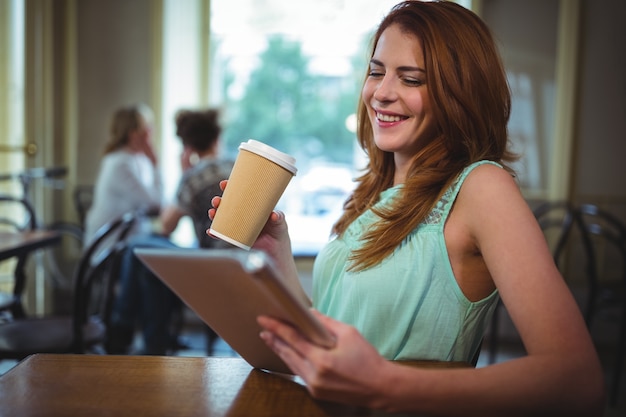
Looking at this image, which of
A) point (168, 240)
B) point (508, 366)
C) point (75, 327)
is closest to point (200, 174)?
A: point (168, 240)

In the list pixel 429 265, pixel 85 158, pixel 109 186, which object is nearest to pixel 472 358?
pixel 429 265

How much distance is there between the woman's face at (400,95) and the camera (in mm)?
1104

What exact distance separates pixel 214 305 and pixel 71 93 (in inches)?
155

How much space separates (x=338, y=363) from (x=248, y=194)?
42 cm

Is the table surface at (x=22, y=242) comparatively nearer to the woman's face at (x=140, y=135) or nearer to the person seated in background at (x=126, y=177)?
the person seated in background at (x=126, y=177)

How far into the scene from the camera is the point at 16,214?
3.89 m

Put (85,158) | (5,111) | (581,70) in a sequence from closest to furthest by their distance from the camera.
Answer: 1. (5,111)
2. (581,70)
3. (85,158)

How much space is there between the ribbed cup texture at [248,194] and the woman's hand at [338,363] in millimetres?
330

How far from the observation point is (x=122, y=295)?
3375 millimetres

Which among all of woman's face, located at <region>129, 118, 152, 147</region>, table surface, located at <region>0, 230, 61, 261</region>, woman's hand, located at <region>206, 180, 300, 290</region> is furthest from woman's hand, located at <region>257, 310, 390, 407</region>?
woman's face, located at <region>129, 118, 152, 147</region>

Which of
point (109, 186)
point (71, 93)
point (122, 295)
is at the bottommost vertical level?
point (122, 295)

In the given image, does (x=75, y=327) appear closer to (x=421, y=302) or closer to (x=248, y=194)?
(x=248, y=194)

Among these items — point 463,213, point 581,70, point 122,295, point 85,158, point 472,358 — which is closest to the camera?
point 463,213

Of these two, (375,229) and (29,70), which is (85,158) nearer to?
(29,70)
